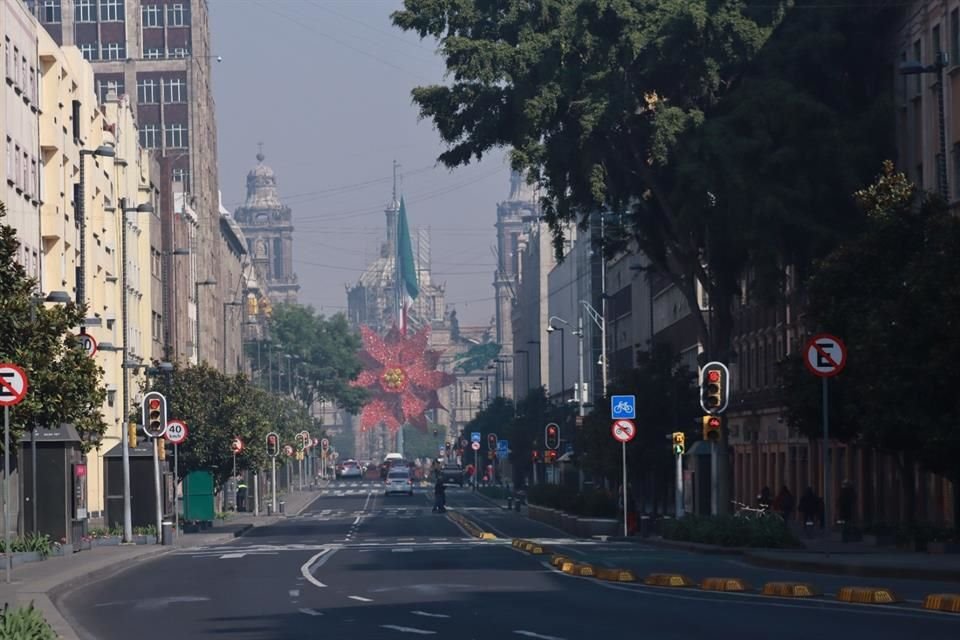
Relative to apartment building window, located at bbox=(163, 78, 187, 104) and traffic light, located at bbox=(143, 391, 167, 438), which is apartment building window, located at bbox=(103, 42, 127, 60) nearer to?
apartment building window, located at bbox=(163, 78, 187, 104)

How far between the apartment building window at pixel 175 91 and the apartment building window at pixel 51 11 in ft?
32.0

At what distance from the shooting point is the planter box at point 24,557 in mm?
47681

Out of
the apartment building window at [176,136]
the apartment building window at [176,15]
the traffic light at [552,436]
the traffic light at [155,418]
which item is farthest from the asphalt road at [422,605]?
the apartment building window at [176,15]

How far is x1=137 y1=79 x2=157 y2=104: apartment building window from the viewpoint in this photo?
5930 inches

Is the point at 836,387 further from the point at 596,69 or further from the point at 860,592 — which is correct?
the point at 860,592

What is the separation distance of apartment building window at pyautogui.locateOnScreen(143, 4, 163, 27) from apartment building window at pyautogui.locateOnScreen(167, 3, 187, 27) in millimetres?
800

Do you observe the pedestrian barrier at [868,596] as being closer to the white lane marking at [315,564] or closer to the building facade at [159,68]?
the white lane marking at [315,564]

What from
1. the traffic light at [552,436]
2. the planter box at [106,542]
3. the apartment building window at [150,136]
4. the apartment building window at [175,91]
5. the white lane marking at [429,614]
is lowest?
the planter box at [106,542]

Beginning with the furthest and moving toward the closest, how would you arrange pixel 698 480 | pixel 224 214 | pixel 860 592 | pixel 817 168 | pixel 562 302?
pixel 562 302
pixel 224 214
pixel 698 480
pixel 817 168
pixel 860 592

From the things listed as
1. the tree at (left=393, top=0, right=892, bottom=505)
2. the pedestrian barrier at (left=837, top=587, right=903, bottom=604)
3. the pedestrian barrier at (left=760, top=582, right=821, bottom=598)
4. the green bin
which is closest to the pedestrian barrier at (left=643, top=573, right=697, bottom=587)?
the pedestrian barrier at (left=760, top=582, right=821, bottom=598)

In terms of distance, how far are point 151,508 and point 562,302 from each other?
112 metres

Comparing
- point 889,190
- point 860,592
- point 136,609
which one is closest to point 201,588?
point 136,609

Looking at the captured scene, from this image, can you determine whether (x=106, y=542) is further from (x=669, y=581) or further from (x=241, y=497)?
(x=241, y=497)

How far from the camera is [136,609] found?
1208 inches
